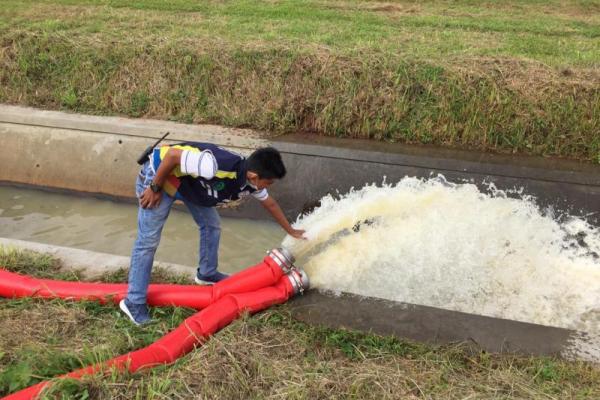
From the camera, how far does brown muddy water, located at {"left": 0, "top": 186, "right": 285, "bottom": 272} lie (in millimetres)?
6238

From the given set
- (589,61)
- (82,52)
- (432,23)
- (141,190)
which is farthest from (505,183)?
(82,52)

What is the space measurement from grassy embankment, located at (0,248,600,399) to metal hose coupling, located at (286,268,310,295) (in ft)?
0.64

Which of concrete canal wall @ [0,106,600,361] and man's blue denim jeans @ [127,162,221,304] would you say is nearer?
man's blue denim jeans @ [127,162,221,304]

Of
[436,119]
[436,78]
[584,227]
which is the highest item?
[436,78]

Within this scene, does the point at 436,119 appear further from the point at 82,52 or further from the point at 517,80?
the point at 82,52

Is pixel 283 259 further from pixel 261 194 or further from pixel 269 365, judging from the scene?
pixel 269 365

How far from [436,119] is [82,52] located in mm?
5558

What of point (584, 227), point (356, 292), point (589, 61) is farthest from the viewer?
point (589, 61)

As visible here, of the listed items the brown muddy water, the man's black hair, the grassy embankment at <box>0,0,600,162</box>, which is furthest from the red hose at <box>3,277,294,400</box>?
the grassy embankment at <box>0,0,600,162</box>

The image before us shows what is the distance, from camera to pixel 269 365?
3375 mm

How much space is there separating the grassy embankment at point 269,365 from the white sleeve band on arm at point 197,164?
106cm

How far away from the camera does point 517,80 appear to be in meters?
7.41

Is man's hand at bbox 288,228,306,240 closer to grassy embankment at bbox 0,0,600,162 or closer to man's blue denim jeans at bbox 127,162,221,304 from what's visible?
man's blue denim jeans at bbox 127,162,221,304

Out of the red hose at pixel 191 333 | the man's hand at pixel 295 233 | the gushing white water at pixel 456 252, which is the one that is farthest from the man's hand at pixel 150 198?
the gushing white water at pixel 456 252
